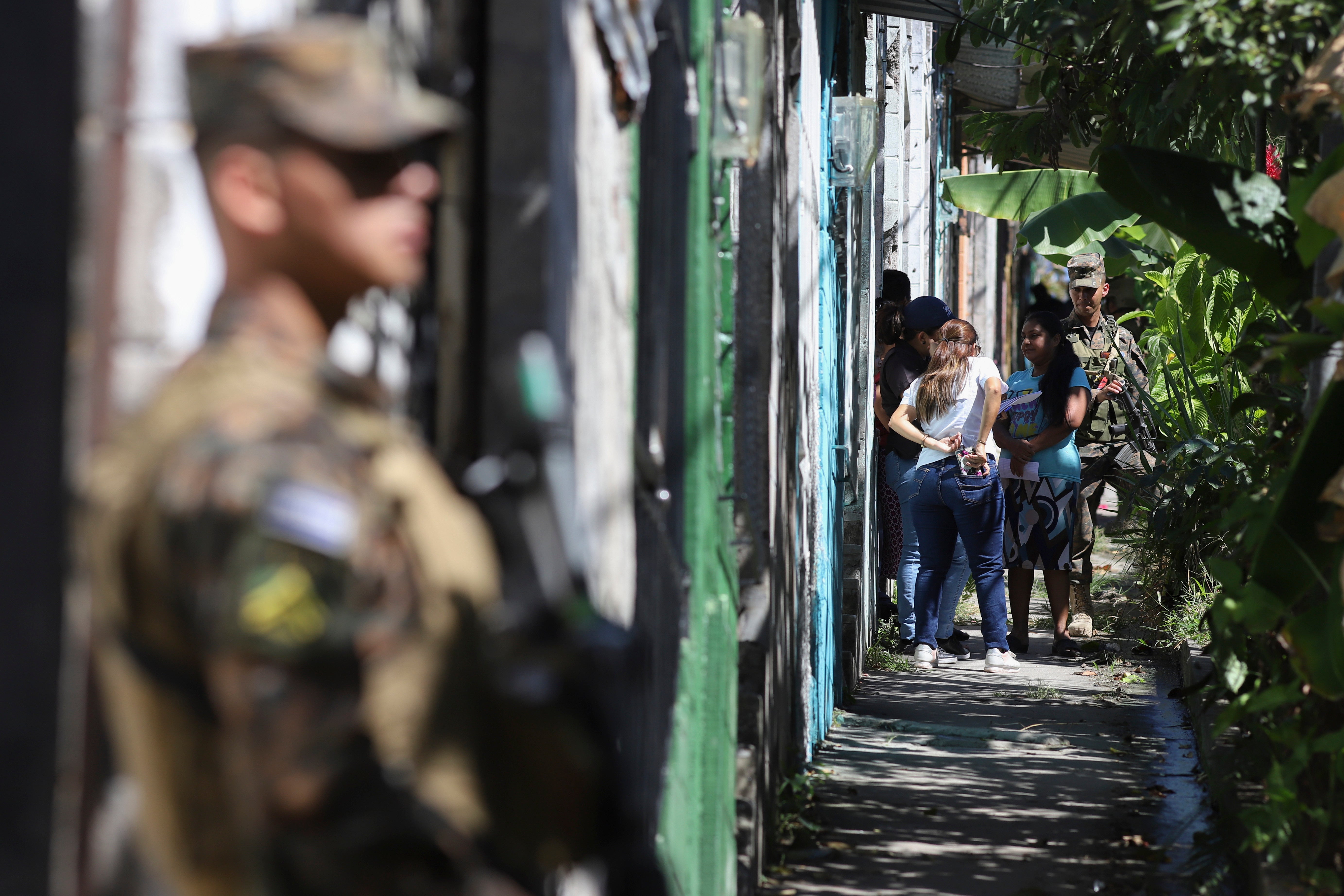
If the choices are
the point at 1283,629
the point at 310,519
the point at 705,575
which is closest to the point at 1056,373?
the point at 1283,629

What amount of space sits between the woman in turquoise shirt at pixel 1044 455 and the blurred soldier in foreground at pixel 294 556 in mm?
8376

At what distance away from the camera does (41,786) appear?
1802mm

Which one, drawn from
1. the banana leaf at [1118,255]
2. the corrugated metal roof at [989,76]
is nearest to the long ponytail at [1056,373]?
the banana leaf at [1118,255]

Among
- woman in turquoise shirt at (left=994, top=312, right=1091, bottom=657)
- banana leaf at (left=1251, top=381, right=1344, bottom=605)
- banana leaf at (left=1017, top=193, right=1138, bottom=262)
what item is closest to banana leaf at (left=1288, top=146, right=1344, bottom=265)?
banana leaf at (left=1251, top=381, right=1344, bottom=605)

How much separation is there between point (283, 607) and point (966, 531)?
329 inches

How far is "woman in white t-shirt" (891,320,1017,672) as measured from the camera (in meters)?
9.45

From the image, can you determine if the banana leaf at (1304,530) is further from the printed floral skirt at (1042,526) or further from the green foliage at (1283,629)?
the printed floral skirt at (1042,526)

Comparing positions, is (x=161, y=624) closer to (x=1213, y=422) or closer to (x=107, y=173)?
(x=107, y=173)

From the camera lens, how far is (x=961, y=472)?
9570 millimetres

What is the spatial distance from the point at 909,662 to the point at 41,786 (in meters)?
8.91

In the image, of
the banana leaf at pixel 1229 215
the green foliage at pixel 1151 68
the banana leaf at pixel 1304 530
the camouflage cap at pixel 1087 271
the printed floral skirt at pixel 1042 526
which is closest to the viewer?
the banana leaf at pixel 1304 530

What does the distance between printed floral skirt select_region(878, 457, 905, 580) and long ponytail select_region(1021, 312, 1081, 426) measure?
1.29 meters

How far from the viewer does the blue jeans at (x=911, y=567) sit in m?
10.1

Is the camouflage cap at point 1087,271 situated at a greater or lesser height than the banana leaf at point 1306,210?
lesser
